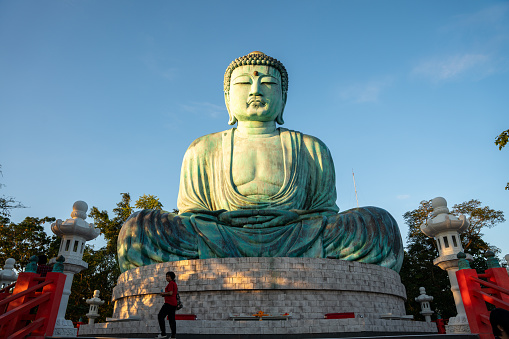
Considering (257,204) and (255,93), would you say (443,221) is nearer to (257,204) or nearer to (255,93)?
(257,204)

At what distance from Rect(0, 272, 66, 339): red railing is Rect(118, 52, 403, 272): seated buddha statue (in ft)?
10.7

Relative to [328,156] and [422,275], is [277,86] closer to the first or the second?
[328,156]

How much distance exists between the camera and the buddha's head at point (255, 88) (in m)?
10.4

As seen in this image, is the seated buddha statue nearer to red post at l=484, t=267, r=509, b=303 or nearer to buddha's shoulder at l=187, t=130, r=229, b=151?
buddha's shoulder at l=187, t=130, r=229, b=151

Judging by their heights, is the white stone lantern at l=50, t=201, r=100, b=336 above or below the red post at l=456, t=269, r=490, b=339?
above

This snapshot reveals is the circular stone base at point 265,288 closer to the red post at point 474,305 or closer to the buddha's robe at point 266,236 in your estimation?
the buddha's robe at point 266,236

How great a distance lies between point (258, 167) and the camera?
9664 mm

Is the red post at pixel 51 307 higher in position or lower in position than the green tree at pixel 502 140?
lower

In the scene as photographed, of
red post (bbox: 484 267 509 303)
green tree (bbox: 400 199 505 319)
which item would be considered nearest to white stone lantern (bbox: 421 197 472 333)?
red post (bbox: 484 267 509 303)

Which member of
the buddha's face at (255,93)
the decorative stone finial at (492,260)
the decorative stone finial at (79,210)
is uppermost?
the buddha's face at (255,93)

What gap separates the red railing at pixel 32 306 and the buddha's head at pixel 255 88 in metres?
6.88

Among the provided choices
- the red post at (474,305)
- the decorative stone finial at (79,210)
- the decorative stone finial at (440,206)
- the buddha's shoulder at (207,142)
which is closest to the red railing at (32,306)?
the decorative stone finial at (79,210)

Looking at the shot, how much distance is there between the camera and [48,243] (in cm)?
1667

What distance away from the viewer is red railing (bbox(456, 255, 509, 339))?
14.7 ft
